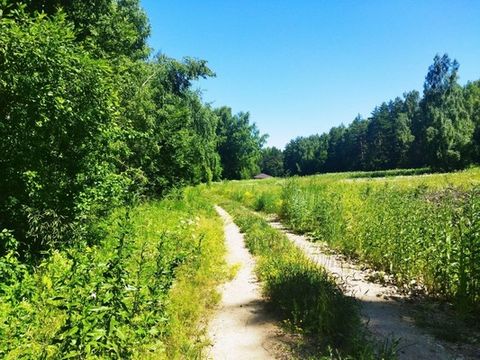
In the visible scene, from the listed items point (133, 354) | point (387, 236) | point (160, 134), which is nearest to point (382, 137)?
point (160, 134)

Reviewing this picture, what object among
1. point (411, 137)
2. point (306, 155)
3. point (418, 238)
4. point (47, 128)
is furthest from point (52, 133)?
point (306, 155)

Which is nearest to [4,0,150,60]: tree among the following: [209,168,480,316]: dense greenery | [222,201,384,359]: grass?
[222,201,384,359]: grass

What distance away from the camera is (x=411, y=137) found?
75312mm

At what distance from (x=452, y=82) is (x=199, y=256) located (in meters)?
62.7

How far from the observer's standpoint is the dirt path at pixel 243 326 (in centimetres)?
449

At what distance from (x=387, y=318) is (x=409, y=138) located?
78553 mm

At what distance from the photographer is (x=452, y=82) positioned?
188 feet

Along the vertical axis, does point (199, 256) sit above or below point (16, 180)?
below

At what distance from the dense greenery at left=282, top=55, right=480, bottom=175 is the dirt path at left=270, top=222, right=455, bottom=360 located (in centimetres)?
2187

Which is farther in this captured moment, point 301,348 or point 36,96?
point 36,96

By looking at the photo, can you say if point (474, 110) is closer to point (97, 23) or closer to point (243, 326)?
point (97, 23)

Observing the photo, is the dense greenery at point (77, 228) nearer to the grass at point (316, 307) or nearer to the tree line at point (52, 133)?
the tree line at point (52, 133)

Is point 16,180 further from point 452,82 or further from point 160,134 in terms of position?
point 452,82

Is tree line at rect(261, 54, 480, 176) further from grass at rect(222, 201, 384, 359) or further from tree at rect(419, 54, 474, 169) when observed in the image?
grass at rect(222, 201, 384, 359)
